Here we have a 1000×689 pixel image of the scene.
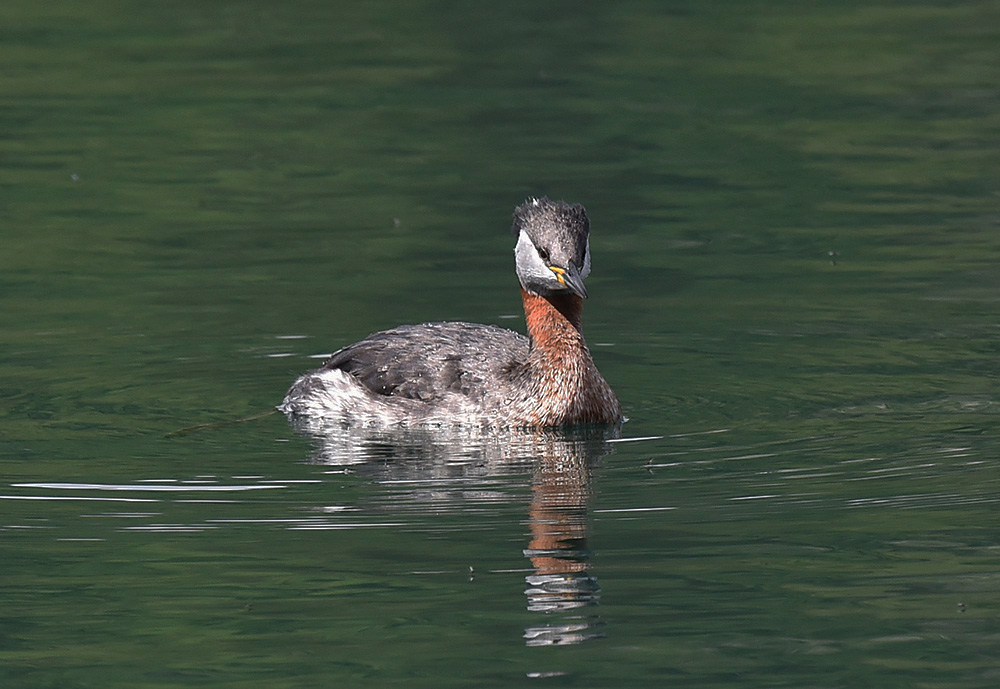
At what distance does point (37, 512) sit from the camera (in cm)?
1079

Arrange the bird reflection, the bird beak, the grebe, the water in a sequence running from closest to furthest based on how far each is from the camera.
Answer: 1. the water
2. the bird reflection
3. the bird beak
4. the grebe

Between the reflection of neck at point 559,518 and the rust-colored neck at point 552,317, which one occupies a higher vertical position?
the rust-colored neck at point 552,317

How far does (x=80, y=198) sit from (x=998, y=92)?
11.1 m

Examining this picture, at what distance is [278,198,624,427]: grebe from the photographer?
1295cm

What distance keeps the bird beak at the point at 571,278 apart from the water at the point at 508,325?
0.98 meters

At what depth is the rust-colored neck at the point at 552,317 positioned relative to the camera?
43.9ft

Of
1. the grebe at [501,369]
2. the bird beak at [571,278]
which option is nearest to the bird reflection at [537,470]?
the grebe at [501,369]

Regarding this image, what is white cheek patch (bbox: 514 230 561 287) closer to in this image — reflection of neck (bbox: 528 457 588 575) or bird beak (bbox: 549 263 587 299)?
bird beak (bbox: 549 263 587 299)

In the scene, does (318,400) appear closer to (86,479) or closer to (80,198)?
(86,479)

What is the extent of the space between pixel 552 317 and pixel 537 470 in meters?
1.85

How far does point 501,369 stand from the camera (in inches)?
529

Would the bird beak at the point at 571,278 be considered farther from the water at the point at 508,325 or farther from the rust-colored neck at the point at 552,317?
the water at the point at 508,325

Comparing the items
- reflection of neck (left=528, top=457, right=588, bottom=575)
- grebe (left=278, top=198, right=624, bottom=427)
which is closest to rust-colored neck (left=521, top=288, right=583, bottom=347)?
grebe (left=278, top=198, right=624, bottom=427)

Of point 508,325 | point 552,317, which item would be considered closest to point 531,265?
point 552,317
